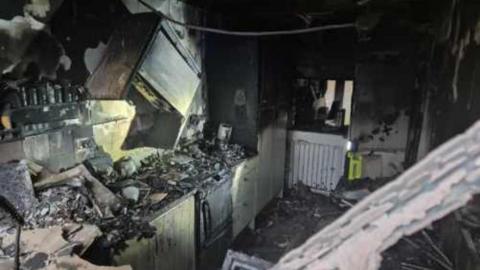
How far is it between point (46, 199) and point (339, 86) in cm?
458

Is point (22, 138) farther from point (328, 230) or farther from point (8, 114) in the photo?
point (328, 230)

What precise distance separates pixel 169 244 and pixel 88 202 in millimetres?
677

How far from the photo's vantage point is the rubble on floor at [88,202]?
5.57 feet

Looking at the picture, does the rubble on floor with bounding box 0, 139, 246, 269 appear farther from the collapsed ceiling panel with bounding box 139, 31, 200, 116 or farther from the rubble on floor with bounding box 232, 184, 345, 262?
the rubble on floor with bounding box 232, 184, 345, 262

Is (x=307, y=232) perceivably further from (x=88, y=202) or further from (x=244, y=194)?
(x=88, y=202)

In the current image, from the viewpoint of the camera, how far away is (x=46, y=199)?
6.40 ft

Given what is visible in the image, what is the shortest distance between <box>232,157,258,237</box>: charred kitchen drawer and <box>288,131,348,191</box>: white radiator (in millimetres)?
1099

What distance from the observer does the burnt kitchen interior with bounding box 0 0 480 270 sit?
1.46m

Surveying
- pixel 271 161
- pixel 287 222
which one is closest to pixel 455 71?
pixel 271 161

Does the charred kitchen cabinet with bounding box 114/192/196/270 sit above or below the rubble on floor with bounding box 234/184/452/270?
above

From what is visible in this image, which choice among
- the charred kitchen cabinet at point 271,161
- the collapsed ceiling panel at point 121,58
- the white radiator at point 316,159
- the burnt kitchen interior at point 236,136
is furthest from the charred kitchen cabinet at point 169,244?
the white radiator at point 316,159

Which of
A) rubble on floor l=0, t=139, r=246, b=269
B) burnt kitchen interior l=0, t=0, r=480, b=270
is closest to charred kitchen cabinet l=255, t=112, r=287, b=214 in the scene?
burnt kitchen interior l=0, t=0, r=480, b=270

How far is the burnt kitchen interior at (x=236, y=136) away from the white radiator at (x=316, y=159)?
0.02m

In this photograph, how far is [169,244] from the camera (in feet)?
7.93
